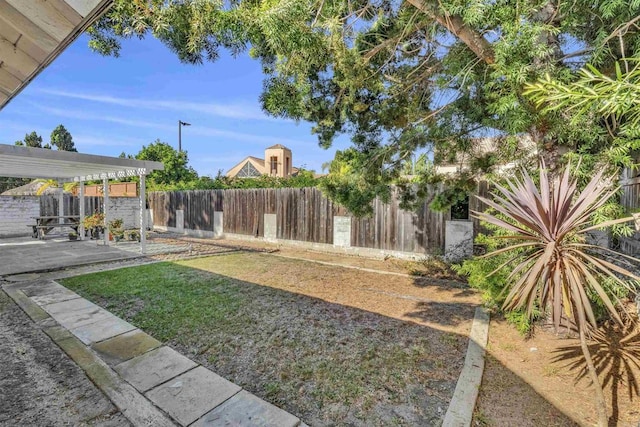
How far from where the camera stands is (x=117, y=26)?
4152 mm

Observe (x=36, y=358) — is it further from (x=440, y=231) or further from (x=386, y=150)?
(x=440, y=231)

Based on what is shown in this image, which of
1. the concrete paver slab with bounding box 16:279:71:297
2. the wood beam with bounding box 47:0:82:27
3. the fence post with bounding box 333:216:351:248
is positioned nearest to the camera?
the wood beam with bounding box 47:0:82:27

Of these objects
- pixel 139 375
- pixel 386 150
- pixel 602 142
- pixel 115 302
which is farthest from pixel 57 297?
pixel 602 142

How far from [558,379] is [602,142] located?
2282 millimetres

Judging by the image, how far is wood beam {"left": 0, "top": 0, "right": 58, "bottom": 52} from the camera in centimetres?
140

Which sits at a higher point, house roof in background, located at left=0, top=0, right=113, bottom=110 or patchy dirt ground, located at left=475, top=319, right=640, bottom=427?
house roof in background, located at left=0, top=0, right=113, bottom=110

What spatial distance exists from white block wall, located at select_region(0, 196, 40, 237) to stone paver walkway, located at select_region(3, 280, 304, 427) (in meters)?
12.3

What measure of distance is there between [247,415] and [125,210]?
53.0 feet

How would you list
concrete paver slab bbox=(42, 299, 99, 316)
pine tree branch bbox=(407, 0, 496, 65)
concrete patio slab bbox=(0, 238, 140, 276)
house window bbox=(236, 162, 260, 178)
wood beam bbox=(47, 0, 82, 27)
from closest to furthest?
wood beam bbox=(47, 0, 82, 27), pine tree branch bbox=(407, 0, 496, 65), concrete paver slab bbox=(42, 299, 99, 316), concrete patio slab bbox=(0, 238, 140, 276), house window bbox=(236, 162, 260, 178)

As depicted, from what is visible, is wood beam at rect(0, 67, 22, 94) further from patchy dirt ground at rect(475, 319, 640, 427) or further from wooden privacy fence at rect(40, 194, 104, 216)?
wooden privacy fence at rect(40, 194, 104, 216)

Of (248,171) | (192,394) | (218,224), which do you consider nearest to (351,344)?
(192,394)

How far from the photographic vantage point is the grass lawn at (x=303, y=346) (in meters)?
2.24

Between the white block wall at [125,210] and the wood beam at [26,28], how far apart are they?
15.4 metres

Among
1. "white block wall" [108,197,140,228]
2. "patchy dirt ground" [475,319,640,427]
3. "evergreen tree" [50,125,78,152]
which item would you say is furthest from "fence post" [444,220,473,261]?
"evergreen tree" [50,125,78,152]
